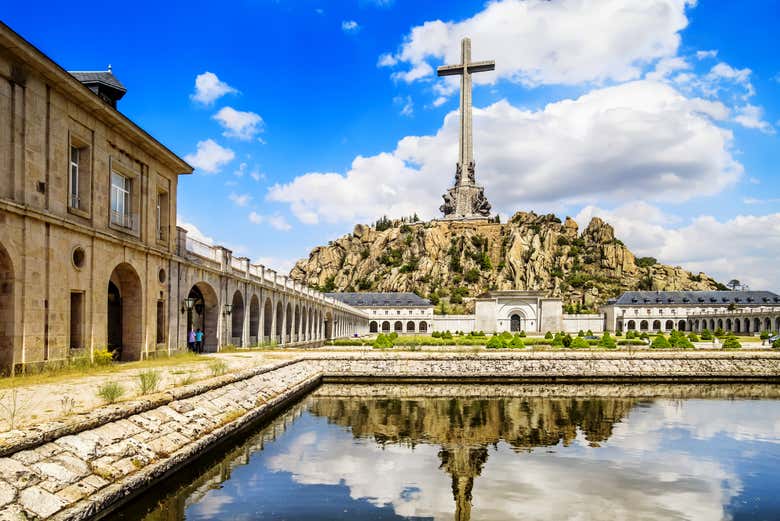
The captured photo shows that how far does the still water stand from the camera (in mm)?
9805

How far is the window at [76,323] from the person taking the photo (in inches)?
746

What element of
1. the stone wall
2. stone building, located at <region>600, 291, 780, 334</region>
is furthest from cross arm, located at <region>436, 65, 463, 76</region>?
the stone wall

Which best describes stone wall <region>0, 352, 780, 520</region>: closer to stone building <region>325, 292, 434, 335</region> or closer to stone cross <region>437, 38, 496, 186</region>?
stone building <region>325, 292, 434, 335</region>

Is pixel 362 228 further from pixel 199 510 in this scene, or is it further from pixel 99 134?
pixel 199 510

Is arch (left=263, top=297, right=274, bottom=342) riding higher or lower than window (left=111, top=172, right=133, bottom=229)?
lower

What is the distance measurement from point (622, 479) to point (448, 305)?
12304 cm

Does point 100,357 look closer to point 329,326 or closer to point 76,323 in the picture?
point 76,323

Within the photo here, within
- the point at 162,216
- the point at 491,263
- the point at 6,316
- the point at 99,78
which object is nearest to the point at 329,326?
the point at 162,216

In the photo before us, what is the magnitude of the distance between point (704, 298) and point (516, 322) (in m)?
49.7

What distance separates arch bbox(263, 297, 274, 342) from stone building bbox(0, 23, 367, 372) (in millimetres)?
7984

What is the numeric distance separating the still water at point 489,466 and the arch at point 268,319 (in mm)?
18665

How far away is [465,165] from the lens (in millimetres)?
141125

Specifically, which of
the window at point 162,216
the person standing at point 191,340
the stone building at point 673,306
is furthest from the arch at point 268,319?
the stone building at point 673,306

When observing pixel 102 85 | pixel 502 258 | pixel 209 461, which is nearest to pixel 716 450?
pixel 209 461
